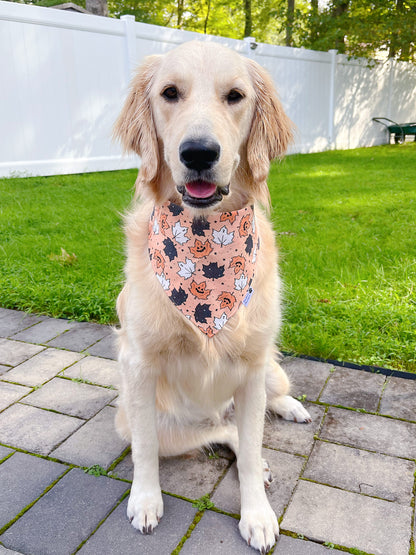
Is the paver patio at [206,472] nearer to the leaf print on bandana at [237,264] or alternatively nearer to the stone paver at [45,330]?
the stone paver at [45,330]

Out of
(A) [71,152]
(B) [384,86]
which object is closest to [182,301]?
(A) [71,152]

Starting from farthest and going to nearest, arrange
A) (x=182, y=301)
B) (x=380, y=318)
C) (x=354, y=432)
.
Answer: (x=380, y=318), (x=354, y=432), (x=182, y=301)

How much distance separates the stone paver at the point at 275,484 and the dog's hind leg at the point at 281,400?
10.0 inches

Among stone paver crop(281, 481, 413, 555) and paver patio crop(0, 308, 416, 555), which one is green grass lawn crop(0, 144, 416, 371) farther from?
stone paver crop(281, 481, 413, 555)

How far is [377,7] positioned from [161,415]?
1358cm

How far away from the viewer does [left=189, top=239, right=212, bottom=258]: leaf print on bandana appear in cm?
197

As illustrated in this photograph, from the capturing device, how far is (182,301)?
194 cm

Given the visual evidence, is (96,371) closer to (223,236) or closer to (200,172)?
(223,236)

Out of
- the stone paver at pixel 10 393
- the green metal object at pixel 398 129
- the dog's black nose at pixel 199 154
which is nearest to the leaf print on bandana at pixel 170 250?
the dog's black nose at pixel 199 154

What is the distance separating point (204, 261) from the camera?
1997 mm

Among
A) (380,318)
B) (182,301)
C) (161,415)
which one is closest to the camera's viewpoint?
(182,301)

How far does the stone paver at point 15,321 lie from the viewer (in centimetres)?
351

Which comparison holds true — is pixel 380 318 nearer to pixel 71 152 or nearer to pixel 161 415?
pixel 161 415

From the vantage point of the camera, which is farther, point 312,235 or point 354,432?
point 312,235
